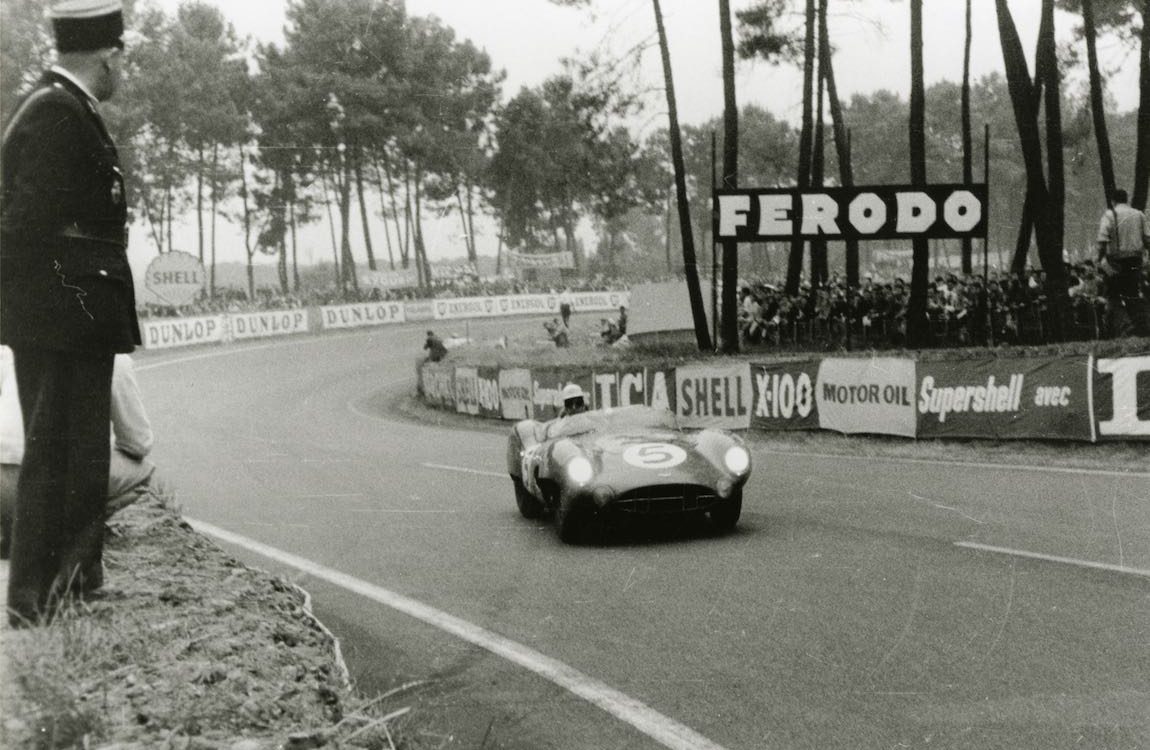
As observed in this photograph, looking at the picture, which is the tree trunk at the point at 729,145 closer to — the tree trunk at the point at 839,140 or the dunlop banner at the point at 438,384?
the tree trunk at the point at 839,140

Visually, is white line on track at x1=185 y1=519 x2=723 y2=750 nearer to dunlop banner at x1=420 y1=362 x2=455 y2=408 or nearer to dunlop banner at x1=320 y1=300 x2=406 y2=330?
dunlop banner at x1=420 y1=362 x2=455 y2=408

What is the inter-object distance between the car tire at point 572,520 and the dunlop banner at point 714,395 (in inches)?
423

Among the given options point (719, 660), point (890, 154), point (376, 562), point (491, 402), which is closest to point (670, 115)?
point (491, 402)

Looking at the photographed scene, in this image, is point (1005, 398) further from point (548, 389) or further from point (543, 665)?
point (548, 389)

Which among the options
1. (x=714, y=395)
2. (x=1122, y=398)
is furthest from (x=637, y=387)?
(x=1122, y=398)

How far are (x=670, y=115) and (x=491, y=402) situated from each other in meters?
7.73

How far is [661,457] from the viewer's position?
8914mm

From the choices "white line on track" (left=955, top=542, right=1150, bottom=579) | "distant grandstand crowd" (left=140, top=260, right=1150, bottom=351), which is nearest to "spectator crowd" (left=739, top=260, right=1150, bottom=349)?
"distant grandstand crowd" (left=140, top=260, right=1150, bottom=351)

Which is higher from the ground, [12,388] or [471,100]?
[471,100]

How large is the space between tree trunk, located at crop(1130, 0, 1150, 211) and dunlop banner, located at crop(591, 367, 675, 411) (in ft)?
41.0

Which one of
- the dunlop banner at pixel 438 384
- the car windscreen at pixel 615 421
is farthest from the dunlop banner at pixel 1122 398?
the dunlop banner at pixel 438 384

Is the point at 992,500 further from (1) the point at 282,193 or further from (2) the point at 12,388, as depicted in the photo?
(1) the point at 282,193

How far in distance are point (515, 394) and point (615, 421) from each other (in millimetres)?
16862

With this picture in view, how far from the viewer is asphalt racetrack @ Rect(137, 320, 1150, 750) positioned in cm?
447
